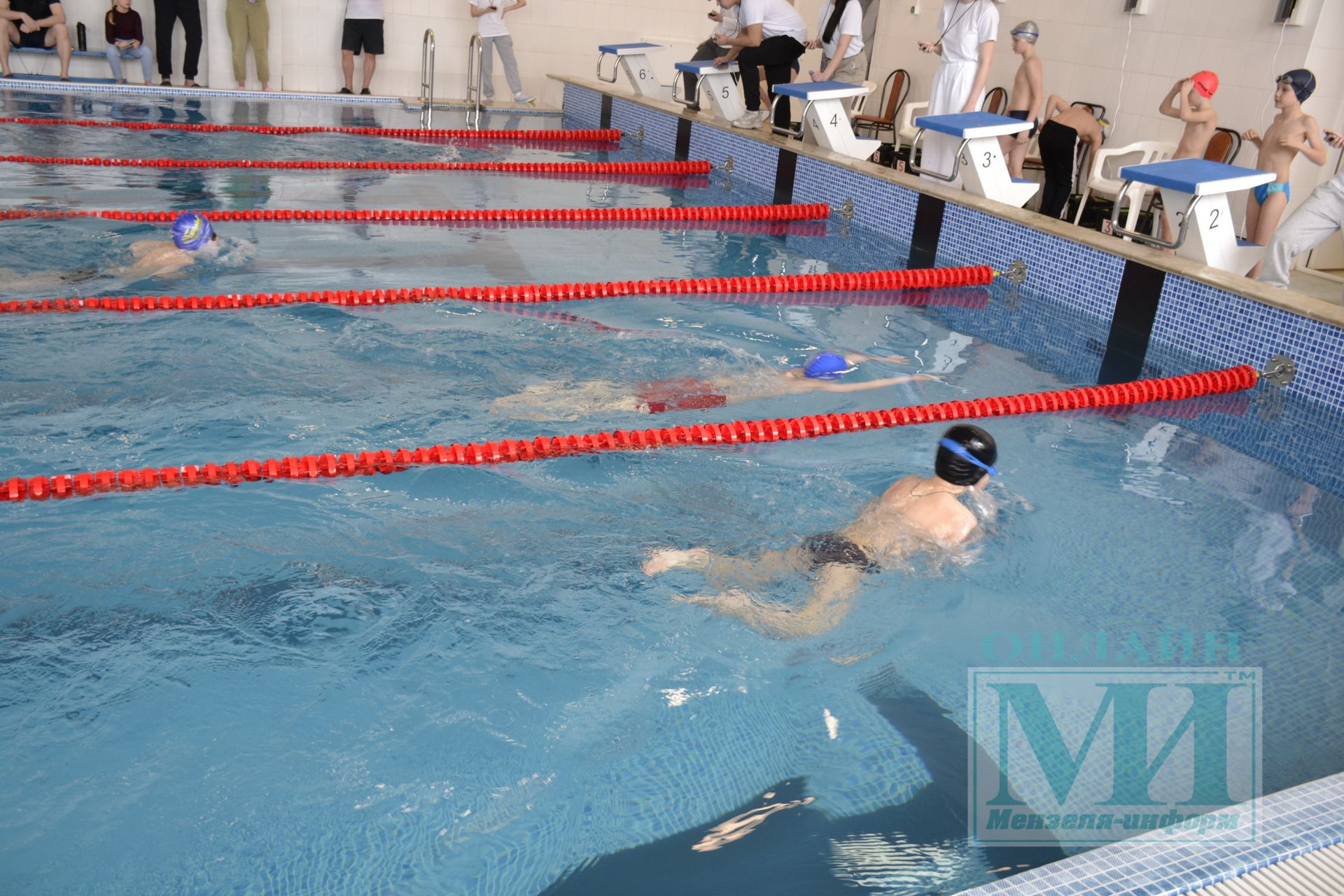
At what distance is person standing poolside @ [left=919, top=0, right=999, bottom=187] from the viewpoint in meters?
7.68

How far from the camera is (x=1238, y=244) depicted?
6062mm

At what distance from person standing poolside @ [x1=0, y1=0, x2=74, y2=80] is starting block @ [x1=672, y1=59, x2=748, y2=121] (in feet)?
24.1

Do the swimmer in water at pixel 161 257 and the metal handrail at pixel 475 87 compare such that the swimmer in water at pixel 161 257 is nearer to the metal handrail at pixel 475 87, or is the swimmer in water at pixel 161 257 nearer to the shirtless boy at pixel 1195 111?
the shirtless boy at pixel 1195 111

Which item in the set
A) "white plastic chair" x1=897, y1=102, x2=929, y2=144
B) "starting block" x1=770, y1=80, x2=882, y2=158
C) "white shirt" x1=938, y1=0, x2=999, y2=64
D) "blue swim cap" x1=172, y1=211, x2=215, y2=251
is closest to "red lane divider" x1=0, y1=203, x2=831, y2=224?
"starting block" x1=770, y1=80, x2=882, y2=158

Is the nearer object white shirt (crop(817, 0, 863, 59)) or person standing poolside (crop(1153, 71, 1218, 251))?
person standing poolside (crop(1153, 71, 1218, 251))

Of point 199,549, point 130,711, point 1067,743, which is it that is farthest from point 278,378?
point 1067,743

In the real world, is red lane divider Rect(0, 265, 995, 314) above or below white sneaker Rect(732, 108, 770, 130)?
below

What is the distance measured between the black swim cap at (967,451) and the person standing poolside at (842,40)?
21.4ft

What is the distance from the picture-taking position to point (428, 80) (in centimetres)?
1312

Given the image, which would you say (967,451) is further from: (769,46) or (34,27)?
(34,27)

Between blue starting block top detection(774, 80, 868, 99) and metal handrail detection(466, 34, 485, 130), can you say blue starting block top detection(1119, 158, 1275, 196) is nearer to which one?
blue starting block top detection(774, 80, 868, 99)

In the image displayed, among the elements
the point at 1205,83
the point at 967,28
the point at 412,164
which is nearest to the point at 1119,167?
the point at 1205,83

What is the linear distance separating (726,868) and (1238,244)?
529 centimetres

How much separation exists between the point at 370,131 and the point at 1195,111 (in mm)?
7691
